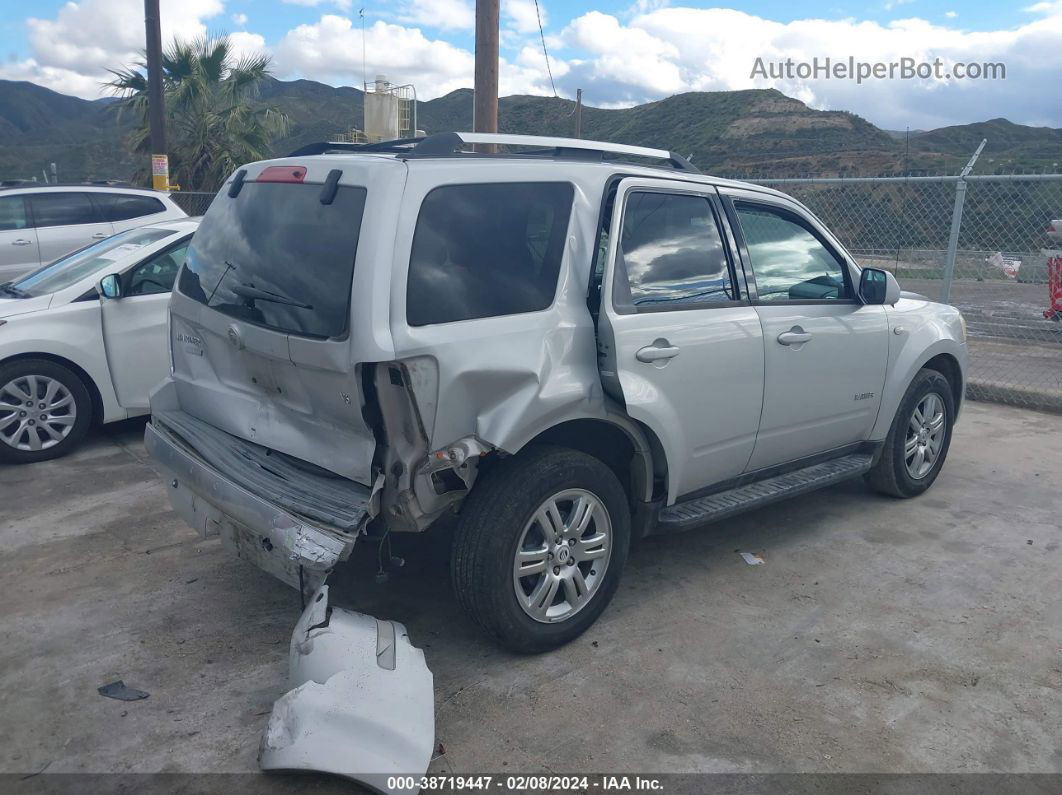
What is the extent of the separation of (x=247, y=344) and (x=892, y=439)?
373 centimetres

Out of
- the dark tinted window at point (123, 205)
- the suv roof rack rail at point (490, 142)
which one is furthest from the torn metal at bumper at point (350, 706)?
the dark tinted window at point (123, 205)

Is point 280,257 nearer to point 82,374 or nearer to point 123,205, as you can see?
point 82,374

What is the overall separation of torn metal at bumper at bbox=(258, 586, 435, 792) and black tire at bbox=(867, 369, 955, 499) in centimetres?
338

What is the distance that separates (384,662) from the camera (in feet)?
10.1

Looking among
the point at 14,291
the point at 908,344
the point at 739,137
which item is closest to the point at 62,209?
the point at 14,291

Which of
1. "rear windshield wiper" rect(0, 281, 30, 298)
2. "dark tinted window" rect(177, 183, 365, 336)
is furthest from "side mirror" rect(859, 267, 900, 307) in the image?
"rear windshield wiper" rect(0, 281, 30, 298)

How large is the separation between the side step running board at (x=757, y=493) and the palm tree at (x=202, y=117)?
18.3 m

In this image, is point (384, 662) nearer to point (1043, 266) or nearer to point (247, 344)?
point (247, 344)

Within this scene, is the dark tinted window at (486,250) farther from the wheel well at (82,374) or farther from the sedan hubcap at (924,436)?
the wheel well at (82,374)

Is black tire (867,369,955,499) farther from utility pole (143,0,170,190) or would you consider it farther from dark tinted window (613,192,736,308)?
utility pole (143,0,170,190)

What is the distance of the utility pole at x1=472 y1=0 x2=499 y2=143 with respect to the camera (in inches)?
314

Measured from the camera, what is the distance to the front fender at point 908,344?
5.12m

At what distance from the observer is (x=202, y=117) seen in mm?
20797

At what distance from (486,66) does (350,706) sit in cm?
659
